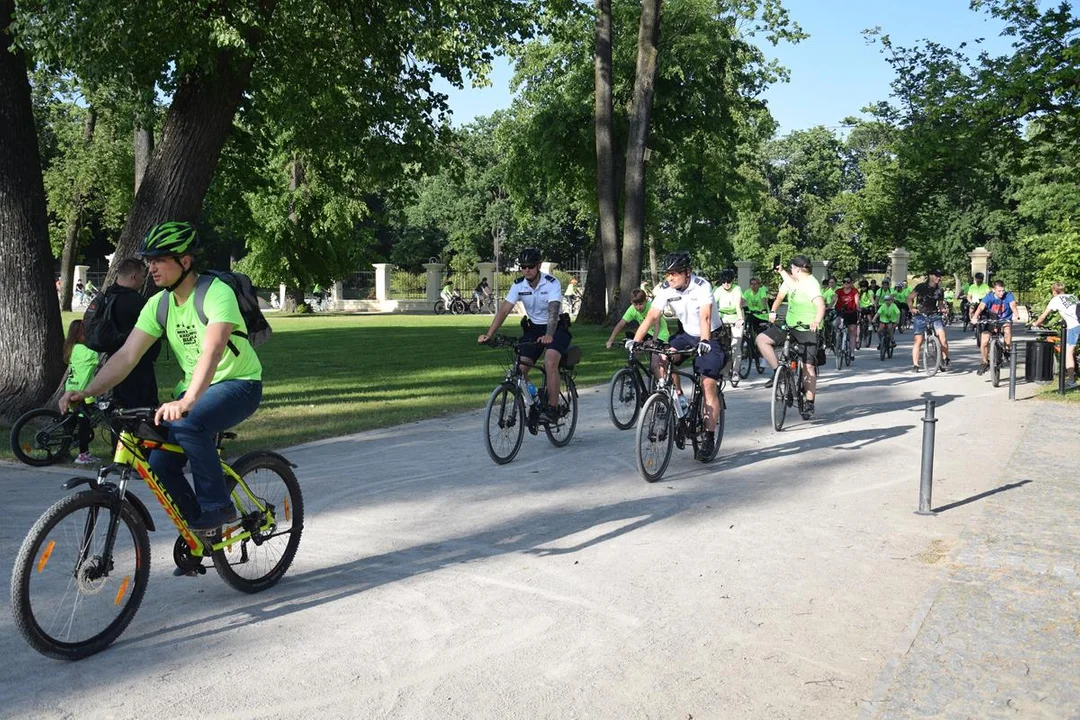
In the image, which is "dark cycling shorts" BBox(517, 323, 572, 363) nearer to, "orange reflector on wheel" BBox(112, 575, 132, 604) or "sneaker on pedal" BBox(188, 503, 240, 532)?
"sneaker on pedal" BBox(188, 503, 240, 532)

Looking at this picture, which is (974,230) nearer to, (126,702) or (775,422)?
(775,422)

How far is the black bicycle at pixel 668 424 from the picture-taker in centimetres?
888

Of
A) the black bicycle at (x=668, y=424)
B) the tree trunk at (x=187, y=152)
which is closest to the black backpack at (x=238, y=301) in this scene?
the black bicycle at (x=668, y=424)

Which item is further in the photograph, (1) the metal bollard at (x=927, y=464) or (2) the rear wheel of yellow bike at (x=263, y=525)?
(1) the metal bollard at (x=927, y=464)

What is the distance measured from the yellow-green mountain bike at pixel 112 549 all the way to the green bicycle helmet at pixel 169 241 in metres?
0.72

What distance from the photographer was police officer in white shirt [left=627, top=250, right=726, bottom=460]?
31.8 feet

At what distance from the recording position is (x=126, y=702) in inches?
167

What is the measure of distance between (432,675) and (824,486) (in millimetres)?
5204

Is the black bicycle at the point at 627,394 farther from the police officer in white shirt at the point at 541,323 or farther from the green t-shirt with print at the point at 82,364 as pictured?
the green t-shirt with print at the point at 82,364

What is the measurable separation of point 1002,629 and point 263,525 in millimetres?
3650

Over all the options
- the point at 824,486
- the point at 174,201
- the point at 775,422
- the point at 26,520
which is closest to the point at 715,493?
the point at 824,486

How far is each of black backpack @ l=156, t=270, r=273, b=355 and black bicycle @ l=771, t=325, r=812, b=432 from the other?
772cm

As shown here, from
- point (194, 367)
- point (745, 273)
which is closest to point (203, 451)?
point (194, 367)

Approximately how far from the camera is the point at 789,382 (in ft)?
41.6
